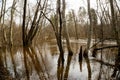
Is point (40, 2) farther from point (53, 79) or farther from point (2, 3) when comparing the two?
point (53, 79)

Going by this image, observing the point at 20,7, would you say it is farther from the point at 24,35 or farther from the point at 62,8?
the point at 62,8

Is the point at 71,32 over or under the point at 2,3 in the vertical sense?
under

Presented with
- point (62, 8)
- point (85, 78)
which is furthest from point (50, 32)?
point (85, 78)

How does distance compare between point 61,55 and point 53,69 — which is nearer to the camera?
point 53,69

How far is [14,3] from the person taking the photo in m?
37.6

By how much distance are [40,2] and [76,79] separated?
2320cm

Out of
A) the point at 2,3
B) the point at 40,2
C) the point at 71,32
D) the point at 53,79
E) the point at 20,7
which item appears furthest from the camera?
the point at 71,32

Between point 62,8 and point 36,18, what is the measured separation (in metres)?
13.1

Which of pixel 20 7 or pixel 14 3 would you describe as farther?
pixel 20 7

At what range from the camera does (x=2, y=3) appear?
37.3 meters

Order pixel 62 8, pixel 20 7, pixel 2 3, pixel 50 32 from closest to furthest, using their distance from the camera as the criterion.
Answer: pixel 62 8, pixel 2 3, pixel 20 7, pixel 50 32

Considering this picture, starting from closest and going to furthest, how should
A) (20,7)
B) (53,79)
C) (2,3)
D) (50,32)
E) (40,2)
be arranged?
(53,79)
(40,2)
(2,3)
(20,7)
(50,32)

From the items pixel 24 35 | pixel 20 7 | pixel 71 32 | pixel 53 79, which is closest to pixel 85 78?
pixel 53 79

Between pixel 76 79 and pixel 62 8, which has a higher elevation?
pixel 62 8
